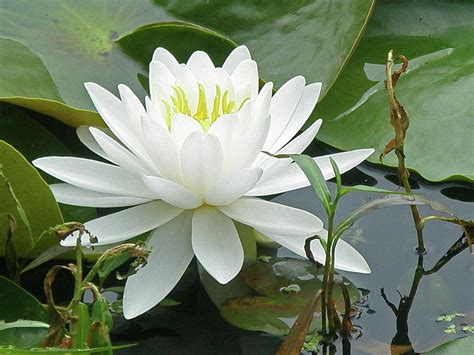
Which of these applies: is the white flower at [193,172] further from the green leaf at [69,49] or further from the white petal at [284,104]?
the green leaf at [69,49]

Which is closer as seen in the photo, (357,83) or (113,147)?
(113,147)

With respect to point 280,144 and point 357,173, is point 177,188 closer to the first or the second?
point 280,144

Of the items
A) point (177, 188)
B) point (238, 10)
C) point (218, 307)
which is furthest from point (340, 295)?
point (238, 10)

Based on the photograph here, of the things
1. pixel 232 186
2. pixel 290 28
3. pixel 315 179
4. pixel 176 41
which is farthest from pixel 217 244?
pixel 290 28

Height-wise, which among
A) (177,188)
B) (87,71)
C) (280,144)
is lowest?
(177,188)

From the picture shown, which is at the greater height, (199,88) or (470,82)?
(470,82)

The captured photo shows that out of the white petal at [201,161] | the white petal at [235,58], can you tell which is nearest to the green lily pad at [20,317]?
the white petal at [201,161]
